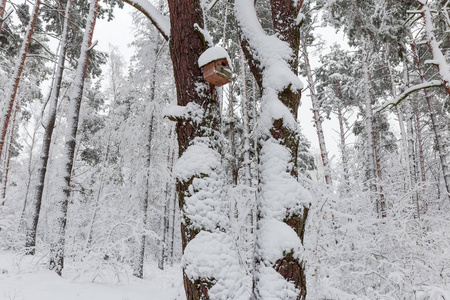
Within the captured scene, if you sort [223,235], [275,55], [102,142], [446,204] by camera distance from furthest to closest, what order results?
[446,204], [102,142], [275,55], [223,235]

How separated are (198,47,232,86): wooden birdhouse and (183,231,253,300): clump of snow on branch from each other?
1419mm

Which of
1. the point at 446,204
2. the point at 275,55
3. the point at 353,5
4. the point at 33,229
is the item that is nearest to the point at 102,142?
the point at 33,229

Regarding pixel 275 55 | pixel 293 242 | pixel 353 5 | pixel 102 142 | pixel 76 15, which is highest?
pixel 76 15

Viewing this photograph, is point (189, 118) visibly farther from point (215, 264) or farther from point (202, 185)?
point (215, 264)

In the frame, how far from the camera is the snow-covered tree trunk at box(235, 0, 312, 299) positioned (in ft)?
7.75

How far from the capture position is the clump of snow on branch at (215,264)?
2.17 m

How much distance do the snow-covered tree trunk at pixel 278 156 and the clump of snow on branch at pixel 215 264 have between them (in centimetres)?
29

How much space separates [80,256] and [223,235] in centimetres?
554

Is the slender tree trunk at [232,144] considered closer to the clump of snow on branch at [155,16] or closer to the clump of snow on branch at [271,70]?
the clump of snow on branch at [271,70]

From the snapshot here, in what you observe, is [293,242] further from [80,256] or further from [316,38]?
[316,38]

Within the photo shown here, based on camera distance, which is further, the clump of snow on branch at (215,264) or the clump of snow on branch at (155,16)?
the clump of snow on branch at (155,16)

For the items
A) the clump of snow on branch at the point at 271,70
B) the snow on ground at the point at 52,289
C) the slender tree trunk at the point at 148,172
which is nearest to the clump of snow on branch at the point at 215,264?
the clump of snow on branch at the point at 271,70

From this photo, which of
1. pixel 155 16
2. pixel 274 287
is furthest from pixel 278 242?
pixel 155 16

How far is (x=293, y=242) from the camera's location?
238 centimetres
